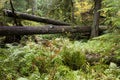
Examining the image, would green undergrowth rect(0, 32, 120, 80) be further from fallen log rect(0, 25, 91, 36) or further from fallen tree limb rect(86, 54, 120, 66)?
fallen log rect(0, 25, 91, 36)

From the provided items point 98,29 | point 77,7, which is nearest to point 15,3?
point 77,7

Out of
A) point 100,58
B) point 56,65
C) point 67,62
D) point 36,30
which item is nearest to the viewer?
point 56,65

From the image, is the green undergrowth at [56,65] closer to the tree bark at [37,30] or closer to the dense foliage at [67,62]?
the dense foliage at [67,62]

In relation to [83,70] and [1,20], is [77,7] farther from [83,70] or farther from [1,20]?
[83,70]

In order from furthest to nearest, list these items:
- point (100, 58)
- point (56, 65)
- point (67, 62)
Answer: point (100, 58)
point (67, 62)
point (56, 65)

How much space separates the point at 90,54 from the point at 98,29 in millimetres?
5205

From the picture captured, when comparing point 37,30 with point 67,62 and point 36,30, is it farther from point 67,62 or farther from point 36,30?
point 67,62

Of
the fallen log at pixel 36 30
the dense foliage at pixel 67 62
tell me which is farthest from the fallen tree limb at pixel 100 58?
the fallen log at pixel 36 30

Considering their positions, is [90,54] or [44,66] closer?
[44,66]

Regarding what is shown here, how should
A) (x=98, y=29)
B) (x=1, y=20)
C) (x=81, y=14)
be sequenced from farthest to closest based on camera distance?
(x=81, y=14)
(x=98, y=29)
(x=1, y=20)

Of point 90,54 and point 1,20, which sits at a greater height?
point 1,20

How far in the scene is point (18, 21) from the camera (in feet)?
42.8

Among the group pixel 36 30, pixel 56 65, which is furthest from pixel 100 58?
pixel 36 30

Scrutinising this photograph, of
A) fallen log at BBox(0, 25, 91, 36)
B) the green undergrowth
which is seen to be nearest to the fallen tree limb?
the green undergrowth
